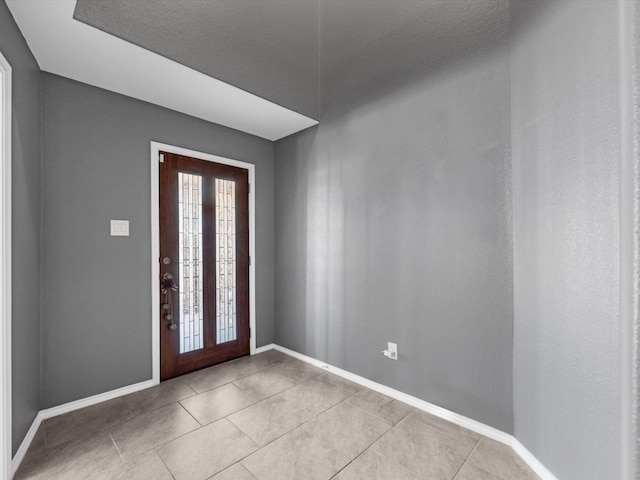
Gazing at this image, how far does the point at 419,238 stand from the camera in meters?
2.51

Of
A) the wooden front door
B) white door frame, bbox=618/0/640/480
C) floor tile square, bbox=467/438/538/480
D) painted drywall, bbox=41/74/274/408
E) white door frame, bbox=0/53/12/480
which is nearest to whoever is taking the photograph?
white door frame, bbox=618/0/640/480

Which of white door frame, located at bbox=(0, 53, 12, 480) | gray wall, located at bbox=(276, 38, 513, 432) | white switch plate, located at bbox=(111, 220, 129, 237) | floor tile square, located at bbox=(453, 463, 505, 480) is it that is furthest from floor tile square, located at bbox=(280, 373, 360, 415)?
white switch plate, located at bbox=(111, 220, 129, 237)

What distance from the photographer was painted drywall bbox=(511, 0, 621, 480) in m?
1.37

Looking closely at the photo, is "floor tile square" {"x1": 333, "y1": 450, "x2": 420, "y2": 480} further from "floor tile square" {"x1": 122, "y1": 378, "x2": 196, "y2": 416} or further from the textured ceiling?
the textured ceiling

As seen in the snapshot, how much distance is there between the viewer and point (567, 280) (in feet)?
5.35

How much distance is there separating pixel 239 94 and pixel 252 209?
1.31 m

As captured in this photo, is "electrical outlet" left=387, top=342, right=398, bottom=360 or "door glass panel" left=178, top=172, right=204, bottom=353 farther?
"door glass panel" left=178, top=172, right=204, bottom=353

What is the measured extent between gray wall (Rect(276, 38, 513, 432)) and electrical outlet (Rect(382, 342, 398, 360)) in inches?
1.9

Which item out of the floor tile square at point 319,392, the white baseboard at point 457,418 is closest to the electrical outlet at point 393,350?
the white baseboard at point 457,418

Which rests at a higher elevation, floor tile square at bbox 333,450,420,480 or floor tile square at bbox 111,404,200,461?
floor tile square at bbox 111,404,200,461

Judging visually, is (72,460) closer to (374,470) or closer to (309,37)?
(374,470)

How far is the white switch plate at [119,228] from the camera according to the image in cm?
269

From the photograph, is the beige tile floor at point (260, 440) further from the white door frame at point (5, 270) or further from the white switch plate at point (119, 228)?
the white switch plate at point (119, 228)

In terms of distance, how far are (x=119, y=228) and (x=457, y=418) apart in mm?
3025
